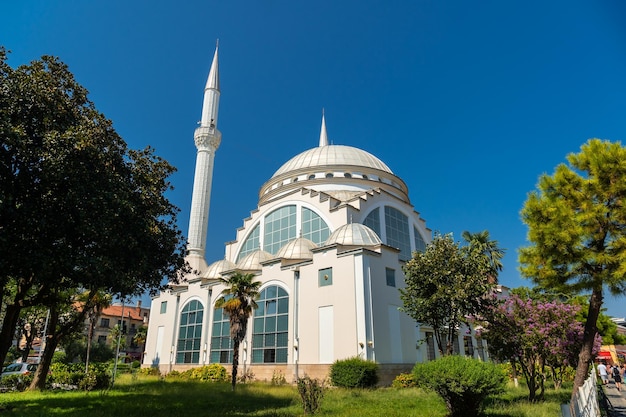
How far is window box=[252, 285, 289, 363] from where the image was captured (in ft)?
95.2

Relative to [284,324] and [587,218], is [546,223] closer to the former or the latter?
[587,218]

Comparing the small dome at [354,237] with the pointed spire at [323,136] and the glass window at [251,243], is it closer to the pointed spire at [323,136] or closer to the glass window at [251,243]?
the glass window at [251,243]

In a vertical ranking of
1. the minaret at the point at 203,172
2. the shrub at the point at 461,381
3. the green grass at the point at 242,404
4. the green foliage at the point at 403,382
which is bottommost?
the green grass at the point at 242,404

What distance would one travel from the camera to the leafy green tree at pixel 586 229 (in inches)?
550

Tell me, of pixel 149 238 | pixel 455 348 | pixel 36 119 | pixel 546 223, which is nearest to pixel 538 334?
pixel 546 223

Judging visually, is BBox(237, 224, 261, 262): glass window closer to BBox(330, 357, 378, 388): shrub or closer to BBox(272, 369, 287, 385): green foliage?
BBox(272, 369, 287, 385): green foliage

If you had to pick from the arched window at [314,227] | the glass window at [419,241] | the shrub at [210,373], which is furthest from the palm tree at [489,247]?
the shrub at [210,373]

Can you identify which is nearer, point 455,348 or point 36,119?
point 36,119

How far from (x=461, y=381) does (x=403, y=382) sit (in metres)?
12.2

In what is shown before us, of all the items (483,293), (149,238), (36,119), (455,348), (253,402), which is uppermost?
(36,119)

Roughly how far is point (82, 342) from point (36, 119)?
52.3 m

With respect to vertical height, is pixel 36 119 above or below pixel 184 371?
above

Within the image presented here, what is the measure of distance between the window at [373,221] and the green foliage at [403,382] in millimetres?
13940

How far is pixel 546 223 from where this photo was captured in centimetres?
1509
